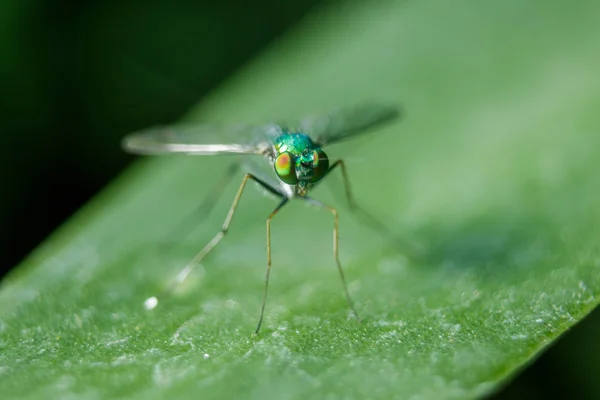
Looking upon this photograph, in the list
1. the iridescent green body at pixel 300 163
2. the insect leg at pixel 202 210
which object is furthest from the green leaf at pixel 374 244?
the iridescent green body at pixel 300 163

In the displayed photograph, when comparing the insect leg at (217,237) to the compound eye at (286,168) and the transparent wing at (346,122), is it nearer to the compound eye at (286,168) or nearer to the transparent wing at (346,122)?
the compound eye at (286,168)

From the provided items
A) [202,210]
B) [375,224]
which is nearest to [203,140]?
[202,210]

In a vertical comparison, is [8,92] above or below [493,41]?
above

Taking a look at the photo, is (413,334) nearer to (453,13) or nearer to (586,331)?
(586,331)

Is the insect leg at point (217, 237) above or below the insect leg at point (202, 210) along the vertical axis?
below

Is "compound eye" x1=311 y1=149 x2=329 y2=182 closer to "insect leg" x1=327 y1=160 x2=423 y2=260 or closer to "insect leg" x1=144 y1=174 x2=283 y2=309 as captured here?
"insect leg" x1=327 y1=160 x2=423 y2=260

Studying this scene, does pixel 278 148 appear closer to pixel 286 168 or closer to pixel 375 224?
pixel 286 168

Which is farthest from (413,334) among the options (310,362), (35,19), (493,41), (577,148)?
(35,19)
